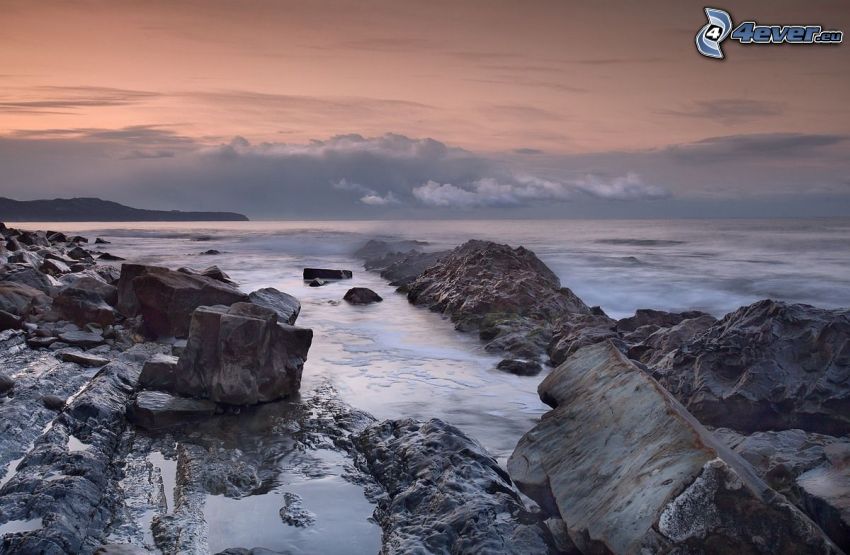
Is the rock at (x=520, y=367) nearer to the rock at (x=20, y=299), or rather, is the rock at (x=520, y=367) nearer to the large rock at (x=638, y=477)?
the large rock at (x=638, y=477)

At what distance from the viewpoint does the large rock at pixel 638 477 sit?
114 inches

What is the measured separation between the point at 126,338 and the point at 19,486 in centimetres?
561

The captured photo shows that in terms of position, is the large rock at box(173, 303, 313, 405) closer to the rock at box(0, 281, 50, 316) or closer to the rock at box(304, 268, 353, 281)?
the rock at box(0, 281, 50, 316)

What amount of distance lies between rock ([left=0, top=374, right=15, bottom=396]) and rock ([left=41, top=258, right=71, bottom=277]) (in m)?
10.1

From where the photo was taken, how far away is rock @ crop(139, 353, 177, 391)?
6.75 m

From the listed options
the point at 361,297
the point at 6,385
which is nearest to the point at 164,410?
the point at 6,385

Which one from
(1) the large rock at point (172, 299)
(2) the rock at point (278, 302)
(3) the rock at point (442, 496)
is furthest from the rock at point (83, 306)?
(3) the rock at point (442, 496)

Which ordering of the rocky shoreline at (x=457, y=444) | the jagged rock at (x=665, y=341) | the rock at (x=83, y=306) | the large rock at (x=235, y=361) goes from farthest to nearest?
the rock at (x=83, y=306) < the jagged rock at (x=665, y=341) < the large rock at (x=235, y=361) < the rocky shoreline at (x=457, y=444)

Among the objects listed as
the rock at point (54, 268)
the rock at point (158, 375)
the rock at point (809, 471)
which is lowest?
the rock at point (158, 375)

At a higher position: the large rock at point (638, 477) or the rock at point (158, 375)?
the large rock at point (638, 477)

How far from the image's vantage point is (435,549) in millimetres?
3752

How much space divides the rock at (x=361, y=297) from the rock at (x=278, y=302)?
4311mm

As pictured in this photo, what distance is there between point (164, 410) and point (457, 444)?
2890 millimetres

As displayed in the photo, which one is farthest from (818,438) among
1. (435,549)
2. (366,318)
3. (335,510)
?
(366,318)
